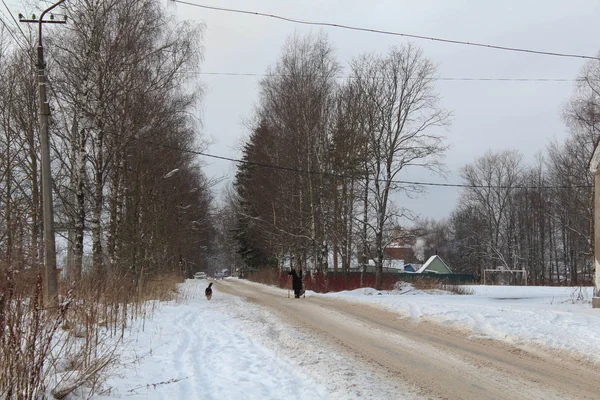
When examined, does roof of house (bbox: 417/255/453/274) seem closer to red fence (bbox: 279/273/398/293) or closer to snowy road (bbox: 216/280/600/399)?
red fence (bbox: 279/273/398/293)

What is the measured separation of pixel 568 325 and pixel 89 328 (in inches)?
346

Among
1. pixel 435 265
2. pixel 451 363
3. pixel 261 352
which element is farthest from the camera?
pixel 435 265

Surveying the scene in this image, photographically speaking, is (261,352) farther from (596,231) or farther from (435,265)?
(435,265)

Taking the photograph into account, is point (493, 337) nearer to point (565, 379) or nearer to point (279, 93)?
point (565, 379)

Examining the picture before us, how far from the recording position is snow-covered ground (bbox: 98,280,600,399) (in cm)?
553

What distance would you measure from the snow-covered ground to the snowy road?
0.37 m

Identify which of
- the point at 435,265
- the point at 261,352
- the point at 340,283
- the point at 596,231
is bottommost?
the point at 435,265

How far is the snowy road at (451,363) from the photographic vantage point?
5684 mm

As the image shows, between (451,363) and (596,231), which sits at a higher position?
(596,231)

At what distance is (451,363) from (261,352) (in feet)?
10.0

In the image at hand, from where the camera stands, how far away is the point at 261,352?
26.8ft

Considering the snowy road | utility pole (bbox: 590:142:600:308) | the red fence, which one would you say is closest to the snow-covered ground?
the snowy road

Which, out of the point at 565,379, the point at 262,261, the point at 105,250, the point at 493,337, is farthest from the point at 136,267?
the point at 262,261

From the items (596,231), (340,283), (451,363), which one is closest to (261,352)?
(451,363)
